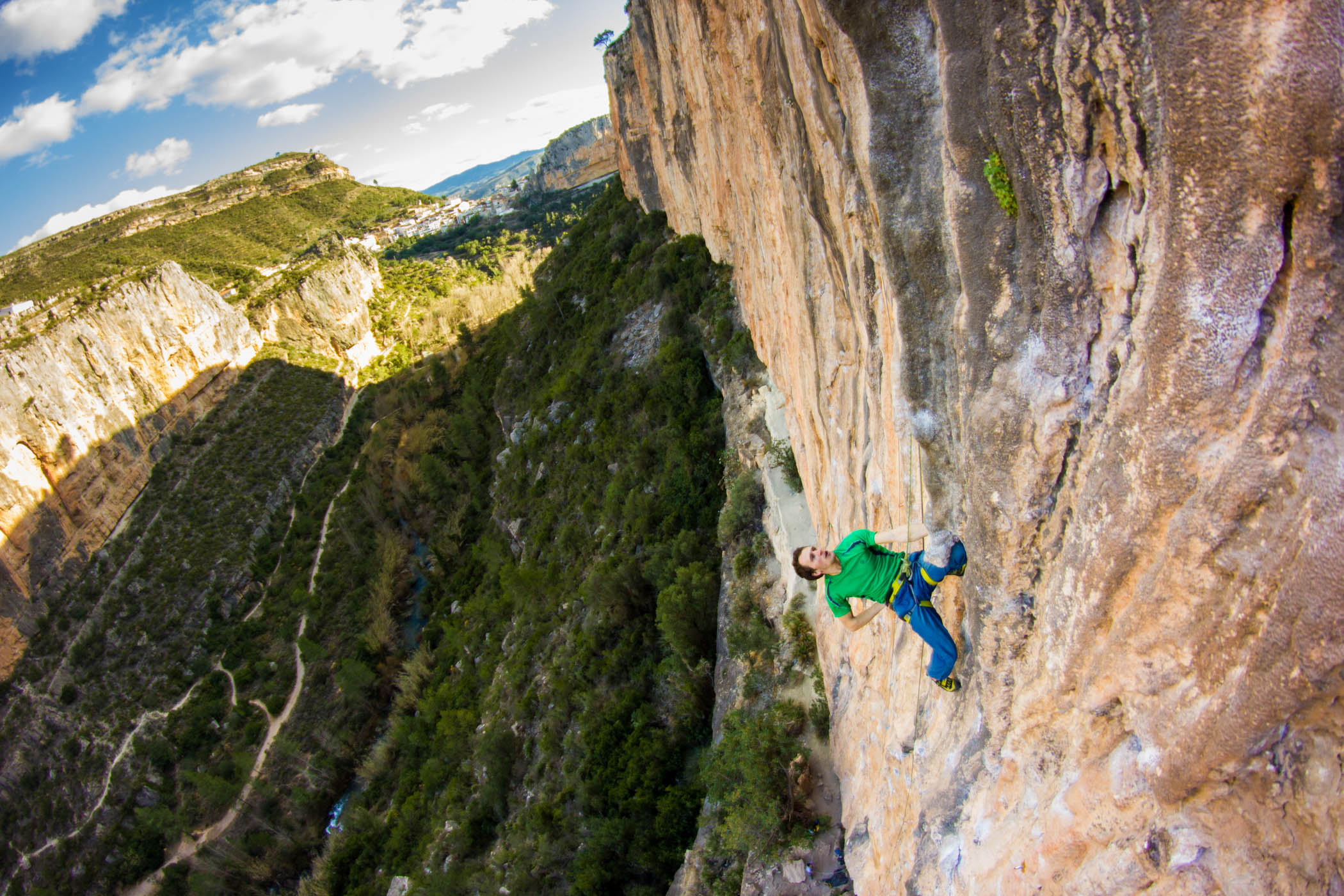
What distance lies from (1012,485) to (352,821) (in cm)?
2784

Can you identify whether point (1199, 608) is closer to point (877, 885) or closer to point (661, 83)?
point (877, 885)

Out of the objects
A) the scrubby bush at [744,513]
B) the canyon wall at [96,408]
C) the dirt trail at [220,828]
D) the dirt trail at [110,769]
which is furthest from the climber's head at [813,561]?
the canyon wall at [96,408]

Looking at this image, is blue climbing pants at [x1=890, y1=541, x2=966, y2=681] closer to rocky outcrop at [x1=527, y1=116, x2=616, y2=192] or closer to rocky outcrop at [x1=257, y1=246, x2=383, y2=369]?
rocky outcrop at [x1=257, y1=246, x2=383, y2=369]

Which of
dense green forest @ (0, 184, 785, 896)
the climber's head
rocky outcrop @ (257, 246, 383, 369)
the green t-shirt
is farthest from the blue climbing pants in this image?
rocky outcrop @ (257, 246, 383, 369)

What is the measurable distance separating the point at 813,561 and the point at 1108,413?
2134mm

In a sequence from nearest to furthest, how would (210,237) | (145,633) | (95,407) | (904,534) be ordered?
(904,534)
(145,633)
(95,407)
(210,237)

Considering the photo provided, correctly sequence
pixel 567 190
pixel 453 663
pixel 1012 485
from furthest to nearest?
pixel 567 190
pixel 453 663
pixel 1012 485

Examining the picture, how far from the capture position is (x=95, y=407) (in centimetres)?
3688

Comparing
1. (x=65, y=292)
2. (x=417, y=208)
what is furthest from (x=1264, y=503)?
(x=417, y=208)

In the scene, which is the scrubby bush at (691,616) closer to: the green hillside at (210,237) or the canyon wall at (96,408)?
the canyon wall at (96,408)

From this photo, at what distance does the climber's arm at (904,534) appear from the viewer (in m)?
4.93

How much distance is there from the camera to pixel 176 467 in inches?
1537

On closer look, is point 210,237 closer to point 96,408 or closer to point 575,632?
point 96,408

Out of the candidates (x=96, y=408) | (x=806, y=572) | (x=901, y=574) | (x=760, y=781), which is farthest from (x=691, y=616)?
(x=96, y=408)
